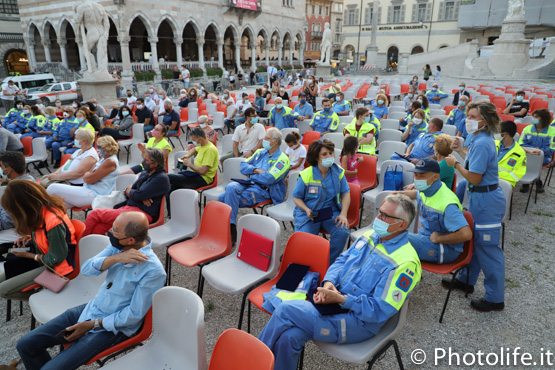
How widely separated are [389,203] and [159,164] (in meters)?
2.75

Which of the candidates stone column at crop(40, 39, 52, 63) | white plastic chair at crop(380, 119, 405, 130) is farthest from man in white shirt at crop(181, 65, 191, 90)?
white plastic chair at crop(380, 119, 405, 130)

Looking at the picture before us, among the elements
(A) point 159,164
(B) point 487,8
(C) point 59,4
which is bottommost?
(A) point 159,164

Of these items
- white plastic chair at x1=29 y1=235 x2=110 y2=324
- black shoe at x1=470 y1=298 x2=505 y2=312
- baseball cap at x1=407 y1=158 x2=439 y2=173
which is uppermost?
baseball cap at x1=407 y1=158 x2=439 y2=173

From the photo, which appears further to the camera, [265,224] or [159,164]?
[159,164]

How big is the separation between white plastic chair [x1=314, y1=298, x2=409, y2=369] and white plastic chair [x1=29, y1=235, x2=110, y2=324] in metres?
1.94

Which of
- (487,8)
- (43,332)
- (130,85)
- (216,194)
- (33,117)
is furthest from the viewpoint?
(487,8)

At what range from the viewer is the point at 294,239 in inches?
124

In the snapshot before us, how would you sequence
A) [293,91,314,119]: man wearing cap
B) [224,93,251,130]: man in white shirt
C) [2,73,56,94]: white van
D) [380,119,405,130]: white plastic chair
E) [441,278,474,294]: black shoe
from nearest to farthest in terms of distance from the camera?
1. [441,278,474,294]: black shoe
2. [380,119,405,130]: white plastic chair
3. [293,91,314,119]: man wearing cap
4. [224,93,251,130]: man in white shirt
5. [2,73,56,94]: white van

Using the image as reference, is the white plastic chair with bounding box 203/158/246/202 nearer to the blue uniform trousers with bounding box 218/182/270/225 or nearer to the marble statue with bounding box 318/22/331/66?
the blue uniform trousers with bounding box 218/182/270/225

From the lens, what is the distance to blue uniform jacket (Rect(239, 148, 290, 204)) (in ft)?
15.8

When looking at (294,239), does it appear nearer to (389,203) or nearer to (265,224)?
(265,224)

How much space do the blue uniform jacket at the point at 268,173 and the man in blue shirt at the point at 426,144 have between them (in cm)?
177

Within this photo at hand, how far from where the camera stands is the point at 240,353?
192cm

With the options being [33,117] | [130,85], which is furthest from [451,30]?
[33,117]
